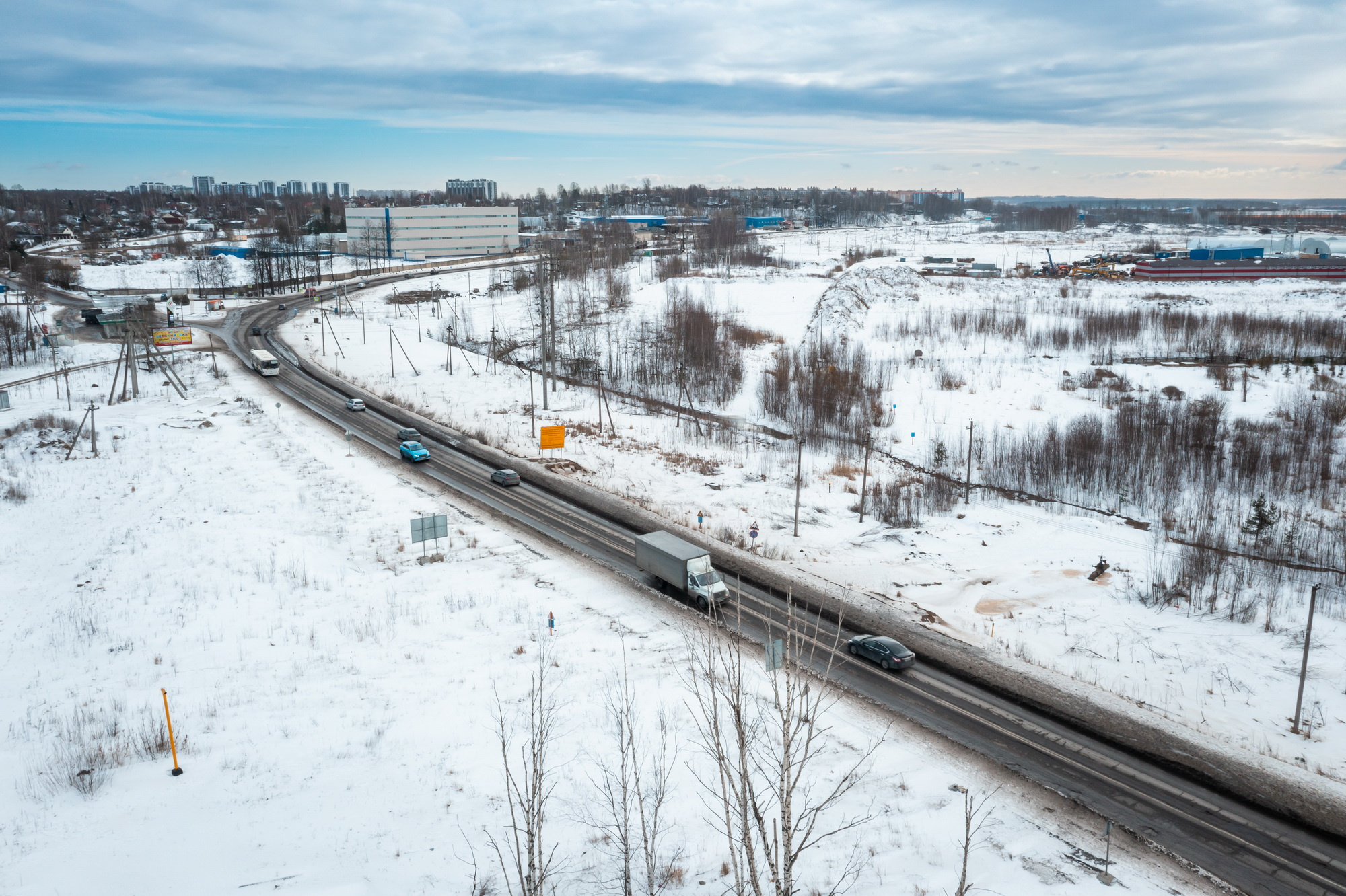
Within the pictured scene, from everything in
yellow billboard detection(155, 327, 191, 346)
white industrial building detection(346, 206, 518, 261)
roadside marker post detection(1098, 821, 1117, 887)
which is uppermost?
white industrial building detection(346, 206, 518, 261)

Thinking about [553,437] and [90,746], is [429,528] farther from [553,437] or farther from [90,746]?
[553,437]

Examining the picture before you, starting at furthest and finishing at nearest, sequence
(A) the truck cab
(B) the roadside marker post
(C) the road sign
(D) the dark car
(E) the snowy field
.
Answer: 1. (C) the road sign
2. (A) the truck cab
3. (E) the snowy field
4. (D) the dark car
5. (B) the roadside marker post

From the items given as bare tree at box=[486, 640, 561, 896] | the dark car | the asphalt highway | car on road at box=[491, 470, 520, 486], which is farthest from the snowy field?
bare tree at box=[486, 640, 561, 896]

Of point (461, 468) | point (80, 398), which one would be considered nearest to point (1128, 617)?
point (461, 468)

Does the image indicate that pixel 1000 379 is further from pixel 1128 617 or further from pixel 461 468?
pixel 461 468

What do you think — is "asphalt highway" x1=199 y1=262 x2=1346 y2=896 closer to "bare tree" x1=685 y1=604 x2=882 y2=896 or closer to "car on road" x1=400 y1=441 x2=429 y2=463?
"bare tree" x1=685 y1=604 x2=882 y2=896

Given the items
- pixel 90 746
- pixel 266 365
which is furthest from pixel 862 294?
pixel 90 746

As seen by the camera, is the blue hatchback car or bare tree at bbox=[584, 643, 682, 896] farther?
the blue hatchback car
